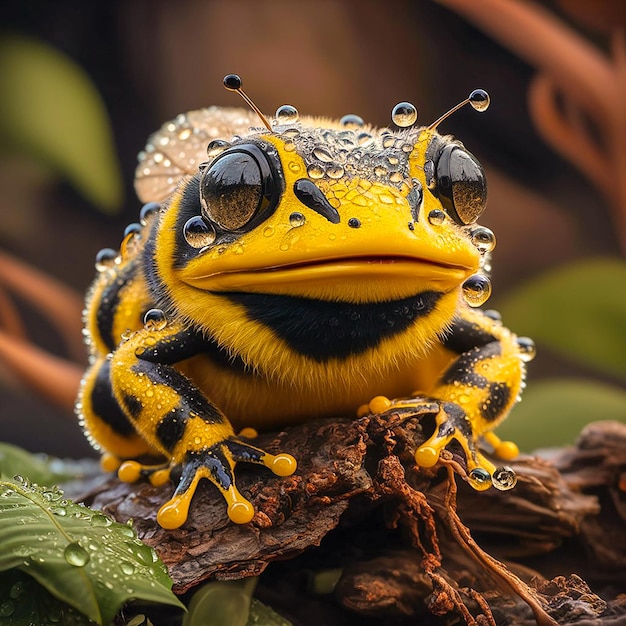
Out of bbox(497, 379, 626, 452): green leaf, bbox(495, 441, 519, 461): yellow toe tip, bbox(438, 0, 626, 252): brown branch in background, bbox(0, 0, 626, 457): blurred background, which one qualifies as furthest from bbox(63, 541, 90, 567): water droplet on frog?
bbox(438, 0, 626, 252): brown branch in background

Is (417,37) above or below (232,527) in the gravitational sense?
above

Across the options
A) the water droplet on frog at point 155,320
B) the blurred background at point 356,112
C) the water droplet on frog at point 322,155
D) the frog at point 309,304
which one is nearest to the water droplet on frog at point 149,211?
the frog at point 309,304

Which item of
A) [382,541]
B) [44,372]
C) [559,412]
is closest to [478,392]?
[382,541]

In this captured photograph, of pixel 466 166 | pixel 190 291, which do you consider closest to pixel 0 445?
pixel 190 291

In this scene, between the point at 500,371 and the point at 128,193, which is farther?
the point at 128,193

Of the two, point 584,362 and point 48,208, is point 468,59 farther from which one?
point 48,208

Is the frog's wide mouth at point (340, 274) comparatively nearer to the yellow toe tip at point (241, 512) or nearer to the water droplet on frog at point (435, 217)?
the water droplet on frog at point (435, 217)

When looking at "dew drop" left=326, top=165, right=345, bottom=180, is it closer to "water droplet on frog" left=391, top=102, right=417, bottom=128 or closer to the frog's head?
the frog's head
